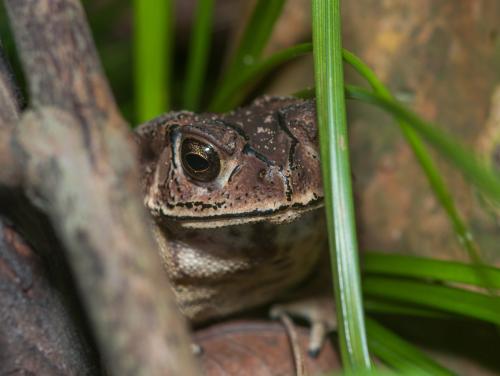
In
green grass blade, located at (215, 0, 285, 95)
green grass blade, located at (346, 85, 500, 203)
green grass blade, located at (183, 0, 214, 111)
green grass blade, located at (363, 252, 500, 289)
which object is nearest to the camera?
green grass blade, located at (346, 85, 500, 203)

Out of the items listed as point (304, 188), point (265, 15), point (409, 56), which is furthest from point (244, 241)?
point (409, 56)

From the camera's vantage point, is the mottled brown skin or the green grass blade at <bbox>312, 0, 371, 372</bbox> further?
the mottled brown skin

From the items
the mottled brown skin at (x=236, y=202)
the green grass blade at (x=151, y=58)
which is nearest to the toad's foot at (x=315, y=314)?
the mottled brown skin at (x=236, y=202)

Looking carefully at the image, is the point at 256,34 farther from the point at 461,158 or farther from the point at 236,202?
the point at 461,158

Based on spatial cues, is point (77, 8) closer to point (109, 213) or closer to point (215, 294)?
point (109, 213)

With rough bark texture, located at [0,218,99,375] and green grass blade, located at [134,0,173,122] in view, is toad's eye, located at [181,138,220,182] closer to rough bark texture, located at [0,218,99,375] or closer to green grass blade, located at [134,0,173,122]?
rough bark texture, located at [0,218,99,375]

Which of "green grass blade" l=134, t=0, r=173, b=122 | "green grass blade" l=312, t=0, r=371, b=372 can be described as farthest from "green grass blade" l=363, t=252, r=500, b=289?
"green grass blade" l=134, t=0, r=173, b=122

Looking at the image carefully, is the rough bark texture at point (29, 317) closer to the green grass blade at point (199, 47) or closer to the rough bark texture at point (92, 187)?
the rough bark texture at point (92, 187)
